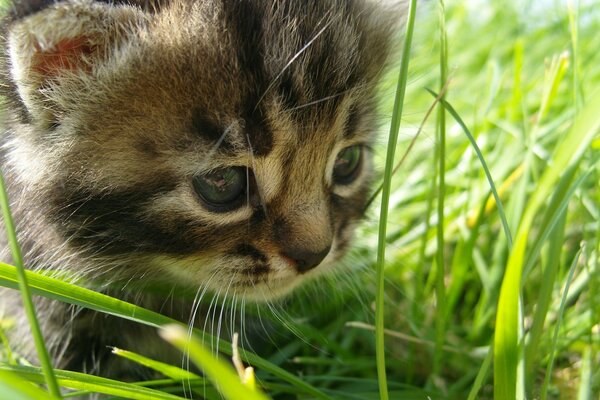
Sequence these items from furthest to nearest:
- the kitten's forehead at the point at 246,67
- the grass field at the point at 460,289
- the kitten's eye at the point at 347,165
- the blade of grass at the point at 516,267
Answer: the kitten's eye at the point at 347,165, the kitten's forehead at the point at 246,67, the grass field at the point at 460,289, the blade of grass at the point at 516,267

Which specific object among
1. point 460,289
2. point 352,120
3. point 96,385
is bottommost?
point 460,289

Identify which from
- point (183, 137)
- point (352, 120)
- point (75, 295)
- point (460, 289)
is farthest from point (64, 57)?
point (460, 289)

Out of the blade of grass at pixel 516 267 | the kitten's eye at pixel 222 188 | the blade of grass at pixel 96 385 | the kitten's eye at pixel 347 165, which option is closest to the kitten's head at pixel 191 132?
the kitten's eye at pixel 222 188

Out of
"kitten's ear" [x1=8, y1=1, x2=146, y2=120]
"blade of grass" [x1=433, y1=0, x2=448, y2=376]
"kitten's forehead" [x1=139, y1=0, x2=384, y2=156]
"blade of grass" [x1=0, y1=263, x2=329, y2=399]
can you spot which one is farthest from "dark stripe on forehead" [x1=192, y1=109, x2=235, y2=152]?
"blade of grass" [x1=433, y1=0, x2=448, y2=376]

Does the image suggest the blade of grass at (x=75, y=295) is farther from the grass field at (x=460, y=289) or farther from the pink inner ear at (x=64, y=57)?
the pink inner ear at (x=64, y=57)

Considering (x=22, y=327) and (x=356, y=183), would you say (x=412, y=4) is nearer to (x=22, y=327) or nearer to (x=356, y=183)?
(x=356, y=183)

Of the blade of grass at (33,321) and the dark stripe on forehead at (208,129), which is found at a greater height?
the dark stripe on forehead at (208,129)

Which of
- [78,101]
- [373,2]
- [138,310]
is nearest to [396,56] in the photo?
[373,2]

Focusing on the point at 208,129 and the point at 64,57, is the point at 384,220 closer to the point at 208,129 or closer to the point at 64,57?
the point at 208,129
